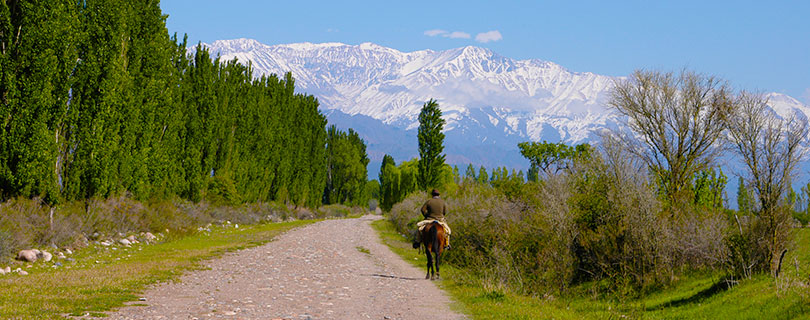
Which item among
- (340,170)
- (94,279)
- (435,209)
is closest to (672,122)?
(435,209)

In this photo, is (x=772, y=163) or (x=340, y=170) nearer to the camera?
(x=772, y=163)

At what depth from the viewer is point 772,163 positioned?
71.1ft

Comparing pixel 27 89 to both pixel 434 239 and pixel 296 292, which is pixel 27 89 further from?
pixel 434 239

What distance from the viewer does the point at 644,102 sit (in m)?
43.3

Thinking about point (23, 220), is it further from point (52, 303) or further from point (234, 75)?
point (234, 75)

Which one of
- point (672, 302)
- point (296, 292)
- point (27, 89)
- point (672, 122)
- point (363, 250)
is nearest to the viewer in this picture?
point (296, 292)

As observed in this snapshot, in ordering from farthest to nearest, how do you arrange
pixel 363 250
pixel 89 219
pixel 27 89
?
pixel 363 250 → pixel 89 219 → pixel 27 89

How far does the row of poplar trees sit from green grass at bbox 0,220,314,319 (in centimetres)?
392

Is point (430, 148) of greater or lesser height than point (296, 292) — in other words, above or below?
above

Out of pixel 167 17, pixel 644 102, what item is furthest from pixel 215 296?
pixel 644 102

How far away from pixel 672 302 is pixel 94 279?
16.8m

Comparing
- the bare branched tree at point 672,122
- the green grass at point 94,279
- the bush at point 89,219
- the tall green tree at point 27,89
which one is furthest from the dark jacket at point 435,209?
the bare branched tree at point 672,122

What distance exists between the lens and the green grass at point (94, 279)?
10.7 metres

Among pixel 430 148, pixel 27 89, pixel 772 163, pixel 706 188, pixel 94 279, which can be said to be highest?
pixel 430 148
